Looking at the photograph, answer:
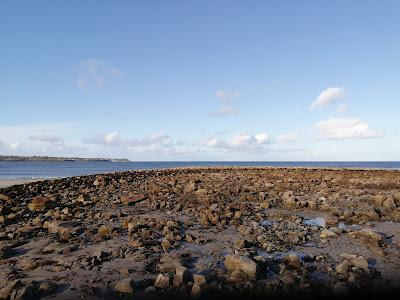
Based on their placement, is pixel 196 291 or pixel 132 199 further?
pixel 132 199

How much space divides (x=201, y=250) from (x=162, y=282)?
260 cm

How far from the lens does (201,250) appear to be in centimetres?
910

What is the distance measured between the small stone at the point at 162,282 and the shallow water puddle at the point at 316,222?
22.1 feet

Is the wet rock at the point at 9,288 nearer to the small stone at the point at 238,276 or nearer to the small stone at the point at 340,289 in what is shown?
the small stone at the point at 238,276

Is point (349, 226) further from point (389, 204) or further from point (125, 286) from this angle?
point (125, 286)

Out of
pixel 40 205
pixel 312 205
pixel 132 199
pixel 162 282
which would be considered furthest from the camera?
pixel 132 199

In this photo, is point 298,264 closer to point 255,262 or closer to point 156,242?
point 255,262

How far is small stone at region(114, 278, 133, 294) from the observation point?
641cm

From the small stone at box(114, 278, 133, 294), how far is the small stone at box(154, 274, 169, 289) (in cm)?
43

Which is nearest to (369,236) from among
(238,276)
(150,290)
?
(238,276)

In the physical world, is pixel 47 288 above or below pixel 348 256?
below

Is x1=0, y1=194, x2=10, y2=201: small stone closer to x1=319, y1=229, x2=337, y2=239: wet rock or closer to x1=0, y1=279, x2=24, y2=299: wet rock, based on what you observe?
x1=0, y1=279, x2=24, y2=299: wet rock

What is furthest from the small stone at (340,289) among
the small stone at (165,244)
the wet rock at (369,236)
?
the small stone at (165,244)

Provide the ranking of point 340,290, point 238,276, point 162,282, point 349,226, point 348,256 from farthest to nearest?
point 349,226
point 348,256
point 238,276
point 162,282
point 340,290
